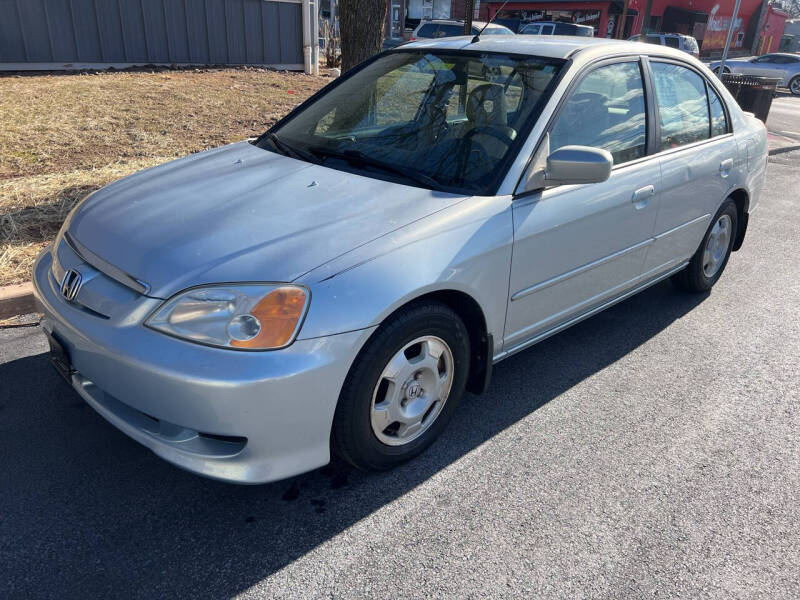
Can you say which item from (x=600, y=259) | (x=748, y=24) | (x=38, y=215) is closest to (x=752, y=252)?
(x=600, y=259)

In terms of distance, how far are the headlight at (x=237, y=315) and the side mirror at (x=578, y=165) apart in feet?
4.42

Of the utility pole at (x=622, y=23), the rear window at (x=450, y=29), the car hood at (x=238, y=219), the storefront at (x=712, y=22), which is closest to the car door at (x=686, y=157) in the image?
the car hood at (x=238, y=219)

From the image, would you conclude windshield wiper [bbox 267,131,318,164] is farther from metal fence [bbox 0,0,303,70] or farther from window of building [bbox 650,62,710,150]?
metal fence [bbox 0,0,303,70]

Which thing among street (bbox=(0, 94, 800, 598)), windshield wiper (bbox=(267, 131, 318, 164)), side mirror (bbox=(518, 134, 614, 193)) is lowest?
street (bbox=(0, 94, 800, 598))

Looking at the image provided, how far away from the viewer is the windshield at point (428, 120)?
3.02 meters

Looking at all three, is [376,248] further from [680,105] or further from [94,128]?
[94,128]

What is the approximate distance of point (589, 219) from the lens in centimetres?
327

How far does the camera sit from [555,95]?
3.11 metres

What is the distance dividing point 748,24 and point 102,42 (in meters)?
49.1

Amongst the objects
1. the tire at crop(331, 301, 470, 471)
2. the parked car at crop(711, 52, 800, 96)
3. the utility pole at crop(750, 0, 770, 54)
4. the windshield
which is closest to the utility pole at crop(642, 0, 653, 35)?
the parked car at crop(711, 52, 800, 96)

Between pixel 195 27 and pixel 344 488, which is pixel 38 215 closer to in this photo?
pixel 344 488

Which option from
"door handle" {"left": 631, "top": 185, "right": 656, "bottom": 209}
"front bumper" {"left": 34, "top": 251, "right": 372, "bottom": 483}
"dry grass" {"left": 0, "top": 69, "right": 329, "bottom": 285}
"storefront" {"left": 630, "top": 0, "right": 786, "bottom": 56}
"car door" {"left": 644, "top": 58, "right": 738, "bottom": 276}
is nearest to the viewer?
"front bumper" {"left": 34, "top": 251, "right": 372, "bottom": 483}

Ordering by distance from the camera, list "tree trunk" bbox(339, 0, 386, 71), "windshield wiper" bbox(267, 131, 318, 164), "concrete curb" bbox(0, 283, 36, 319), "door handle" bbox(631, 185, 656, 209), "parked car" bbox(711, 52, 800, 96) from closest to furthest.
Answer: "windshield wiper" bbox(267, 131, 318, 164), "door handle" bbox(631, 185, 656, 209), "concrete curb" bbox(0, 283, 36, 319), "tree trunk" bbox(339, 0, 386, 71), "parked car" bbox(711, 52, 800, 96)

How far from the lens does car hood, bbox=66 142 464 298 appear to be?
7.80 ft
